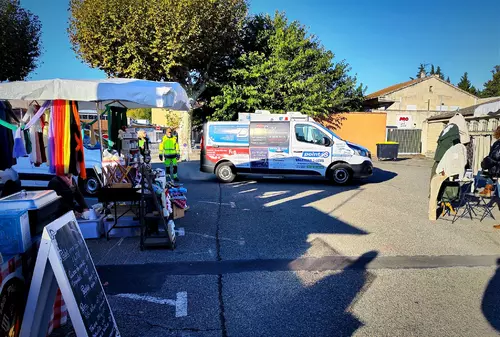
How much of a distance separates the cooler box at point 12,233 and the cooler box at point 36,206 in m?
0.22

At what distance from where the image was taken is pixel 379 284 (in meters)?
4.30

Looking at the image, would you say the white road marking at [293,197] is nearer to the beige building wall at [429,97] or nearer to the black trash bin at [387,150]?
the black trash bin at [387,150]

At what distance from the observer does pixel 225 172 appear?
1261cm

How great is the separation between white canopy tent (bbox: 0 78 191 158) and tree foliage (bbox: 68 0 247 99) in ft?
38.0

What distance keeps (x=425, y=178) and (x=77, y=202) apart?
505 inches

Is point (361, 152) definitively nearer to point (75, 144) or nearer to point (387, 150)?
point (75, 144)

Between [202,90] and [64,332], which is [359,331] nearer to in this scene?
[64,332]

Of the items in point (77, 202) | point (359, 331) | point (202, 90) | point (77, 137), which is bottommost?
point (359, 331)

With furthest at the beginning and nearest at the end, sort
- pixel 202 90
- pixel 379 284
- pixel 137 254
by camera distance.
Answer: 1. pixel 202 90
2. pixel 137 254
3. pixel 379 284

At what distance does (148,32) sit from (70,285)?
16543mm

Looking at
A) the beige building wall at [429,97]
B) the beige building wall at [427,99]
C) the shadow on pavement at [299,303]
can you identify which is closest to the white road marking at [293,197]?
the shadow on pavement at [299,303]

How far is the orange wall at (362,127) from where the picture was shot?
2419cm

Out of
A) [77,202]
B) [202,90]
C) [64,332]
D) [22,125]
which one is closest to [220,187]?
[77,202]

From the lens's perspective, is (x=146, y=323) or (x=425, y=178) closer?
(x=146, y=323)
